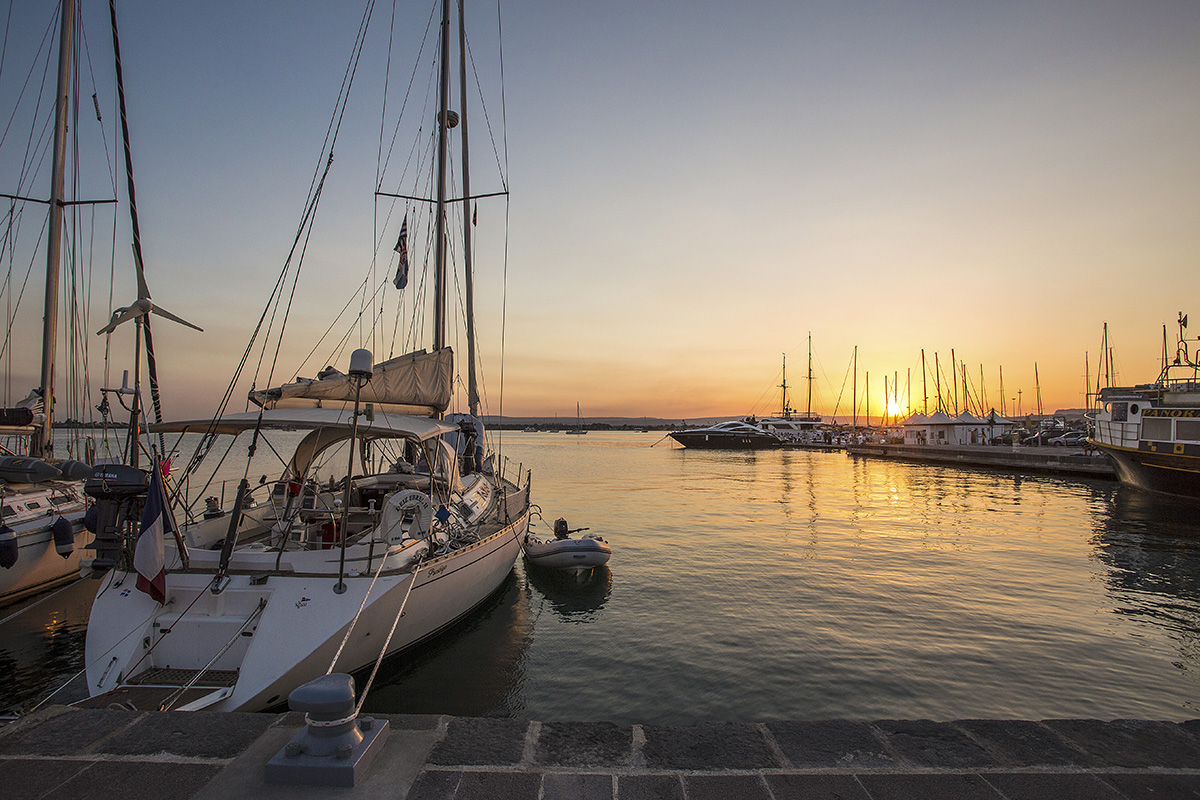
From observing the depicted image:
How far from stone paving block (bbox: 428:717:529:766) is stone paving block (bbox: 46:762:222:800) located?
1115 mm

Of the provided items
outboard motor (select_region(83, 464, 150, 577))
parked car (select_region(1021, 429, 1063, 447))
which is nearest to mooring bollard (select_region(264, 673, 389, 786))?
outboard motor (select_region(83, 464, 150, 577))

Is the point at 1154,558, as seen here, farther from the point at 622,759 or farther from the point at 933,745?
the point at 622,759

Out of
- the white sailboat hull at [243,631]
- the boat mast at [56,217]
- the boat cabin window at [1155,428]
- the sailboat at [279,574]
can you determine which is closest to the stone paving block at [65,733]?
the sailboat at [279,574]

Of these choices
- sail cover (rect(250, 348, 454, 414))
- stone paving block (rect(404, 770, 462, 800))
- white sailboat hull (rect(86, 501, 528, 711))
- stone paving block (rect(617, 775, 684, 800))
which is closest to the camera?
stone paving block (rect(404, 770, 462, 800))

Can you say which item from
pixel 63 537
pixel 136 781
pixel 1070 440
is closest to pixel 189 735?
pixel 136 781

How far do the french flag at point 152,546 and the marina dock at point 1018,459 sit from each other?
47.3 m

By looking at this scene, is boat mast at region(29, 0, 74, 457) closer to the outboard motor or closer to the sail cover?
the sail cover

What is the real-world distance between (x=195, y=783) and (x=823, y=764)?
3.13 m

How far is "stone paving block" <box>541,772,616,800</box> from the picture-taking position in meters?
2.77

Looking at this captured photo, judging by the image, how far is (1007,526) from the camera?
72.4 ft

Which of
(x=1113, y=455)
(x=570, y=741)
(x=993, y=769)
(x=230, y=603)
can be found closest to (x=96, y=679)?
(x=230, y=603)

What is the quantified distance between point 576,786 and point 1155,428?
3694 centimetres

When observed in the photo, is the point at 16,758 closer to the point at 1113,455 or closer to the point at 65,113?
the point at 65,113

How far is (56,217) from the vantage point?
15281mm
